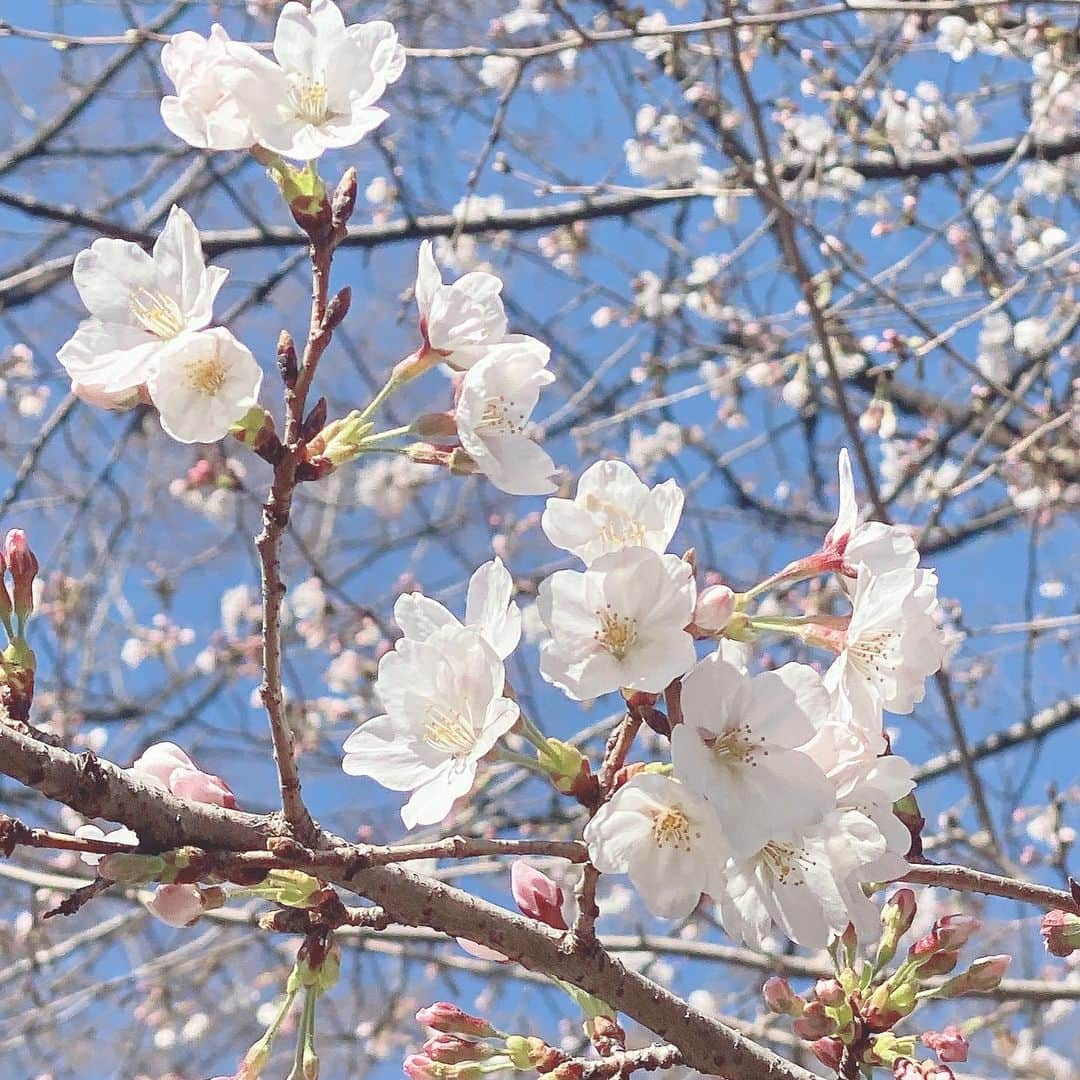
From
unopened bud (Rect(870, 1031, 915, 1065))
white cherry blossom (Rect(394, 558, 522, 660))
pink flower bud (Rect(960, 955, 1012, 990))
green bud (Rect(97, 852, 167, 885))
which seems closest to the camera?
green bud (Rect(97, 852, 167, 885))

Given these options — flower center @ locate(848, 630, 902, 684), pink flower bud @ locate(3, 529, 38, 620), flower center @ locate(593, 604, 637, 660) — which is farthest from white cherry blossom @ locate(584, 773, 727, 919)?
pink flower bud @ locate(3, 529, 38, 620)

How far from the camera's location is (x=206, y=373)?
3.38 ft

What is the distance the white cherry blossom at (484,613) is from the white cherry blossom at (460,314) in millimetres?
255

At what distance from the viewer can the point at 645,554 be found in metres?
0.95

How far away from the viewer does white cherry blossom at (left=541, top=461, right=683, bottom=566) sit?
1.05 metres

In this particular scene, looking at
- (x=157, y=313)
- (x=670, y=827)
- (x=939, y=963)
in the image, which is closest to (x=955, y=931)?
(x=939, y=963)

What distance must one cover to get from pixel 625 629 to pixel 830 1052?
0.54 metres

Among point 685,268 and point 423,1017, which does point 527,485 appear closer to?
point 423,1017

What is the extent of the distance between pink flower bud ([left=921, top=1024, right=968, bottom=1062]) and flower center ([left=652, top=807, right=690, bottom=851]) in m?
0.44

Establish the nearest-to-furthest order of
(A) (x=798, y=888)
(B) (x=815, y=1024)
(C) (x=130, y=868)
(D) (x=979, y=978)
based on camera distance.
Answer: (C) (x=130, y=868) < (A) (x=798, y=888) < (B) (x=815, y=1024) < (D) (x=979, y=978)

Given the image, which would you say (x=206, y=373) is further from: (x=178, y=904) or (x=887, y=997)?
(x=887, y=997)

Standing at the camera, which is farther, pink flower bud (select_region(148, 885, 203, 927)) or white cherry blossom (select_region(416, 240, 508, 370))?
white cherry blossom (select_region(416, 240, 508, 370))

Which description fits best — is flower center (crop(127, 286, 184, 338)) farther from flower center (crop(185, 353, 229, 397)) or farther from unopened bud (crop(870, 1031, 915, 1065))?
unopened bud (crop(870, 1031, 915, 1065))

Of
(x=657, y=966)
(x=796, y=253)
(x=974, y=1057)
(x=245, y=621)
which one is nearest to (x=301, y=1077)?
(x=796, y=253)
